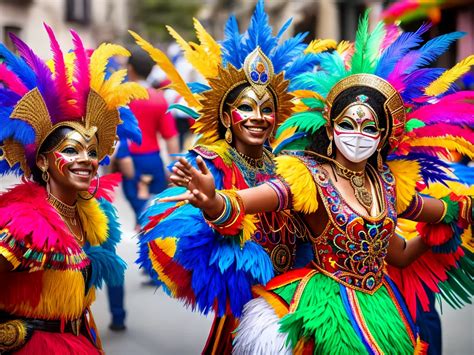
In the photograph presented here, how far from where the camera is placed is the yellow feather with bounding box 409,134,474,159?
11.7 feet

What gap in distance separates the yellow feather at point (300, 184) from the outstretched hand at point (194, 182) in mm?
492

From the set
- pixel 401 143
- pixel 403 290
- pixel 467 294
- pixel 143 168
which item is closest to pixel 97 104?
pixel 401 143

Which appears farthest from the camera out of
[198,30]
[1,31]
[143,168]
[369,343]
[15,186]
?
[1,31]

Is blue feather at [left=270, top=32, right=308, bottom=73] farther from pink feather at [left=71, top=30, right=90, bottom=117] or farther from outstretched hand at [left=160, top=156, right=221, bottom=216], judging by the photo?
outstretched hand at [left=160, top=156, right=221, bottom=216]

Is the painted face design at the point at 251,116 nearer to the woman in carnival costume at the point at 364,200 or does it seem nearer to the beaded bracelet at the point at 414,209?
the woman in carnival costume at the point at 364,200

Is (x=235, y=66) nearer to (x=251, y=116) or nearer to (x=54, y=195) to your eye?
(x=251, y=116)

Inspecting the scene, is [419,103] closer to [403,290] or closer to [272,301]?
[403,290]

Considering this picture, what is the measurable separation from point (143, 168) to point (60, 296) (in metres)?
3.26

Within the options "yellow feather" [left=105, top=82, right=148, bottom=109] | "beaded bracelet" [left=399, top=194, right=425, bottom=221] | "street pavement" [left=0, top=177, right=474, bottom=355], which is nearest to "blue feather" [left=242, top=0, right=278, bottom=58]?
"yellow feather" [left=105, top=82, right=148, bottom=109]

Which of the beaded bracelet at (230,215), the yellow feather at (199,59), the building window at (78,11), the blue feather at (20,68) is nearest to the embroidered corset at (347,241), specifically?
the beaded bracelet at (230,215)

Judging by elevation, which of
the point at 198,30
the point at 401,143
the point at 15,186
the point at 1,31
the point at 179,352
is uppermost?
the point at 1,31

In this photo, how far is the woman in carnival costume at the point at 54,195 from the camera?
10.2 ft

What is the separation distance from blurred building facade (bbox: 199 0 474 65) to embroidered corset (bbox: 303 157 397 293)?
6.17 ft

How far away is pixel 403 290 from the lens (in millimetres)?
3734
